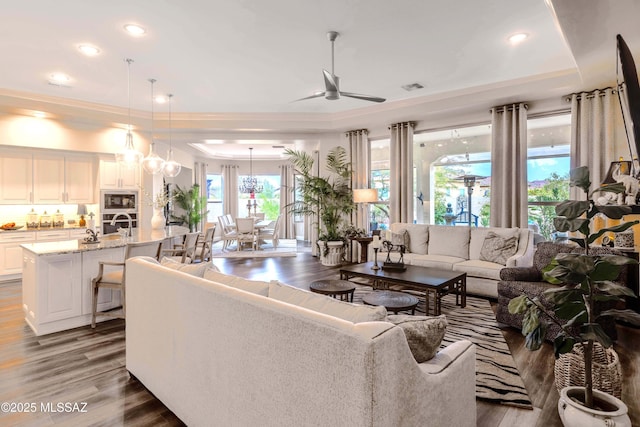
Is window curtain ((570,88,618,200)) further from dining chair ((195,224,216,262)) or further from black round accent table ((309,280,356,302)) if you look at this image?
dining chair ((195,224,216,262))

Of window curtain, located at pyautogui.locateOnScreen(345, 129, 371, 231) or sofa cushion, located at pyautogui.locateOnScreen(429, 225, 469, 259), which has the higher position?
window curtain, located at pyautogui.locateOnScreen(345, 129, 371, 231)

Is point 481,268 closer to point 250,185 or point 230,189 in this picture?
point 250,185

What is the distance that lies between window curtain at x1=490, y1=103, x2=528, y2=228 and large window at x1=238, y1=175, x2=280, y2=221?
8.17 m

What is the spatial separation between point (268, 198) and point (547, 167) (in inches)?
362

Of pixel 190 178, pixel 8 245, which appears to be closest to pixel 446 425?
pixel 8 245

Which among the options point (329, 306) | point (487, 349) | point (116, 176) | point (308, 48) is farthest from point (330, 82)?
point (116, 176)

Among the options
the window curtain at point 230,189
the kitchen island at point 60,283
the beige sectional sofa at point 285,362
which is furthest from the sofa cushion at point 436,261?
the window curtain at point 230,189

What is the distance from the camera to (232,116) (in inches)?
282

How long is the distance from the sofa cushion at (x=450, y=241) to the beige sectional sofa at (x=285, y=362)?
12.8 ft

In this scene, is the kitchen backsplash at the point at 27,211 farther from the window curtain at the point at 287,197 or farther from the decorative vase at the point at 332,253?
the window curtain at the point at 287,197

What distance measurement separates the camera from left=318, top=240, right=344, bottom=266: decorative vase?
7281 millimetres

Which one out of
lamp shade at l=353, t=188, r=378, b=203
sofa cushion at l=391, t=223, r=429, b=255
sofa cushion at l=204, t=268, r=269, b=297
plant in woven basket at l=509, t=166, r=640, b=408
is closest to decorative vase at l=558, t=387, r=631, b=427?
plant in woven basket at l=509, t=166, r=640, b=408

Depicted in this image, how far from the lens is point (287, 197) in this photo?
12406 mm

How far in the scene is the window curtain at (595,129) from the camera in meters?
4.82
